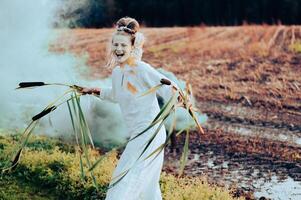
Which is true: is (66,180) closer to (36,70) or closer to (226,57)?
(36,70)

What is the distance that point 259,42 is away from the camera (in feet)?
33.1

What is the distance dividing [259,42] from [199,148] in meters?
Result: 3.55

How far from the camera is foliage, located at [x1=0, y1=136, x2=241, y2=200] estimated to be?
5.55 m

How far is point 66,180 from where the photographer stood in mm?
5953

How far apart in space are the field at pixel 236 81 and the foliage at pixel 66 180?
478 mm

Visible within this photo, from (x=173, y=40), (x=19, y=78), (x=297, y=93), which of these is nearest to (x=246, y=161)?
(x=297, y=93)

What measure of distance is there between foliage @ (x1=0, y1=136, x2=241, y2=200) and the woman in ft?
3.40

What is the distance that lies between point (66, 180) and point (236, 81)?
11.3ft

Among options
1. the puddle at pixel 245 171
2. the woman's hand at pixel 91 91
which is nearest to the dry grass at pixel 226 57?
the puddle at pixel 245 171

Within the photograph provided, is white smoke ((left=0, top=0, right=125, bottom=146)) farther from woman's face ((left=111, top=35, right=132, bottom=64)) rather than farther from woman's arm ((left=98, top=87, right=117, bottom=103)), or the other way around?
woman's face ((left=111, top=35, right=132, bottom=64))

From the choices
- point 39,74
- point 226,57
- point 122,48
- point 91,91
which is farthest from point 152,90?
point 226,57

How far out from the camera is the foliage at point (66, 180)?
18.2 ft

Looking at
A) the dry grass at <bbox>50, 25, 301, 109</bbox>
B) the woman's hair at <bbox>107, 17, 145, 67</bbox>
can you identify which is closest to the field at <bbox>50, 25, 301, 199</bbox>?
the dry grass at <bbox>50, 25, 301, 109</bbox>

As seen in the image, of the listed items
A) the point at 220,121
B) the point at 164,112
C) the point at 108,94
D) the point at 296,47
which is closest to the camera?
the point at 164,112
